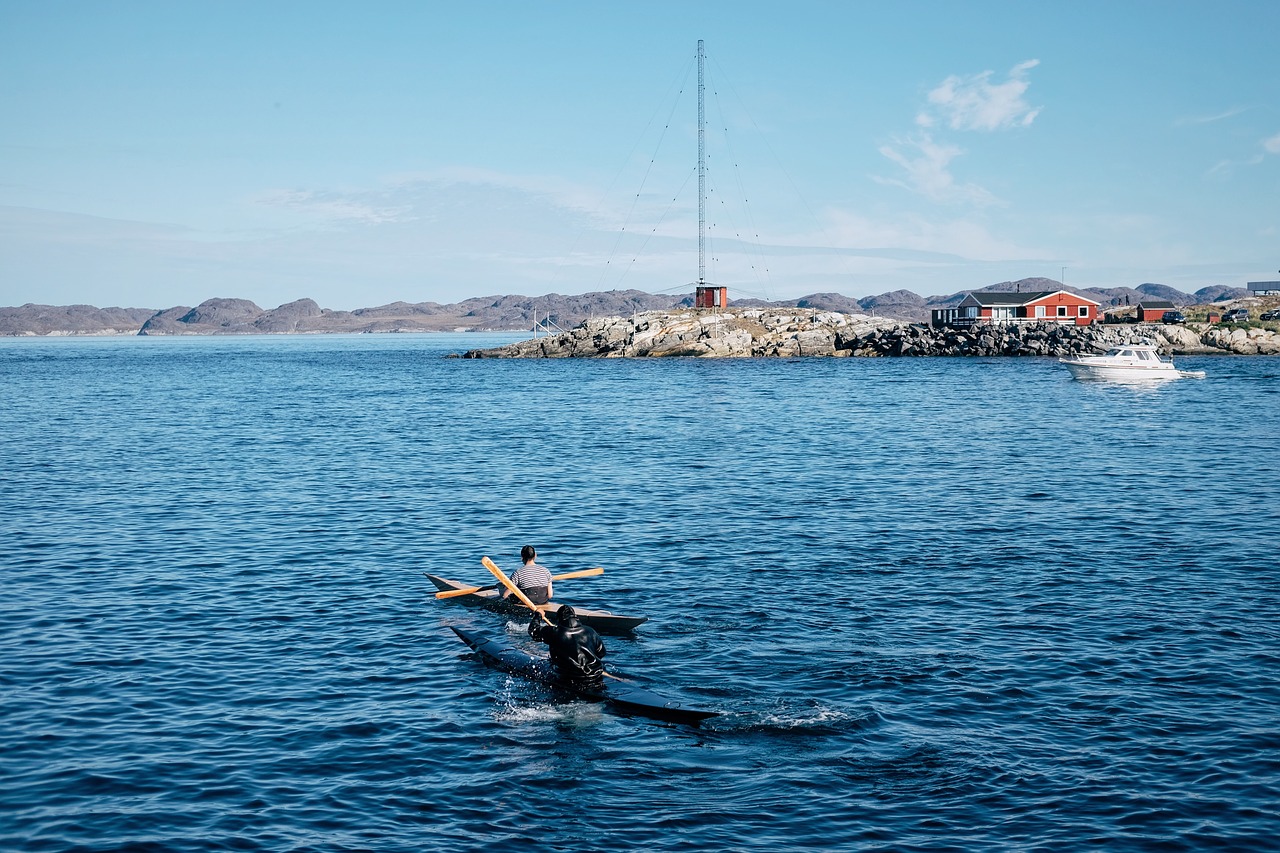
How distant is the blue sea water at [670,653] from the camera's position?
15.7m

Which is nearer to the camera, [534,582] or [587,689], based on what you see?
[587,689]

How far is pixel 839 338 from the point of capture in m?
162

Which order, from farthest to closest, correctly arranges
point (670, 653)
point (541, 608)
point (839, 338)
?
point (839, 338) → point (541, 608) → point (670, 653)

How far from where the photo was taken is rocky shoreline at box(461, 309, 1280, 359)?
146000 millimetres

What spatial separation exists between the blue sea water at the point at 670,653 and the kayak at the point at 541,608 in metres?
0.45

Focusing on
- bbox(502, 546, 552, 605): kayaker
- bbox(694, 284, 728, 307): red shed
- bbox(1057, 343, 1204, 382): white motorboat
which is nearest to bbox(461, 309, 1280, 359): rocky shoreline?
bbox(694, 284, 728, 307): red shed

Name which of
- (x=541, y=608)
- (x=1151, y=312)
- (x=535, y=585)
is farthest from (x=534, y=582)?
(x=1151, y=312)

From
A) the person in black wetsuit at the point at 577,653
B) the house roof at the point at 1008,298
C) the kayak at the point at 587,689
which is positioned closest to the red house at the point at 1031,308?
the house roof at the point at 1008,298

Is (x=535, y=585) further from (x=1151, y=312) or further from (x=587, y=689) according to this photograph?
(x=1151, y=312)

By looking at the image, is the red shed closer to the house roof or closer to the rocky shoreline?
the rocky shoreline

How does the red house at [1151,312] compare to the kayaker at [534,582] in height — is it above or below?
above

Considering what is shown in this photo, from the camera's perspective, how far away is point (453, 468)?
52750 millimetres

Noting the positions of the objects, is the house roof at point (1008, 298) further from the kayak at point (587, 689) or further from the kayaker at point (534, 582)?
the kayak at point (587, 689)

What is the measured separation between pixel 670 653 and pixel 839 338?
144 meters
